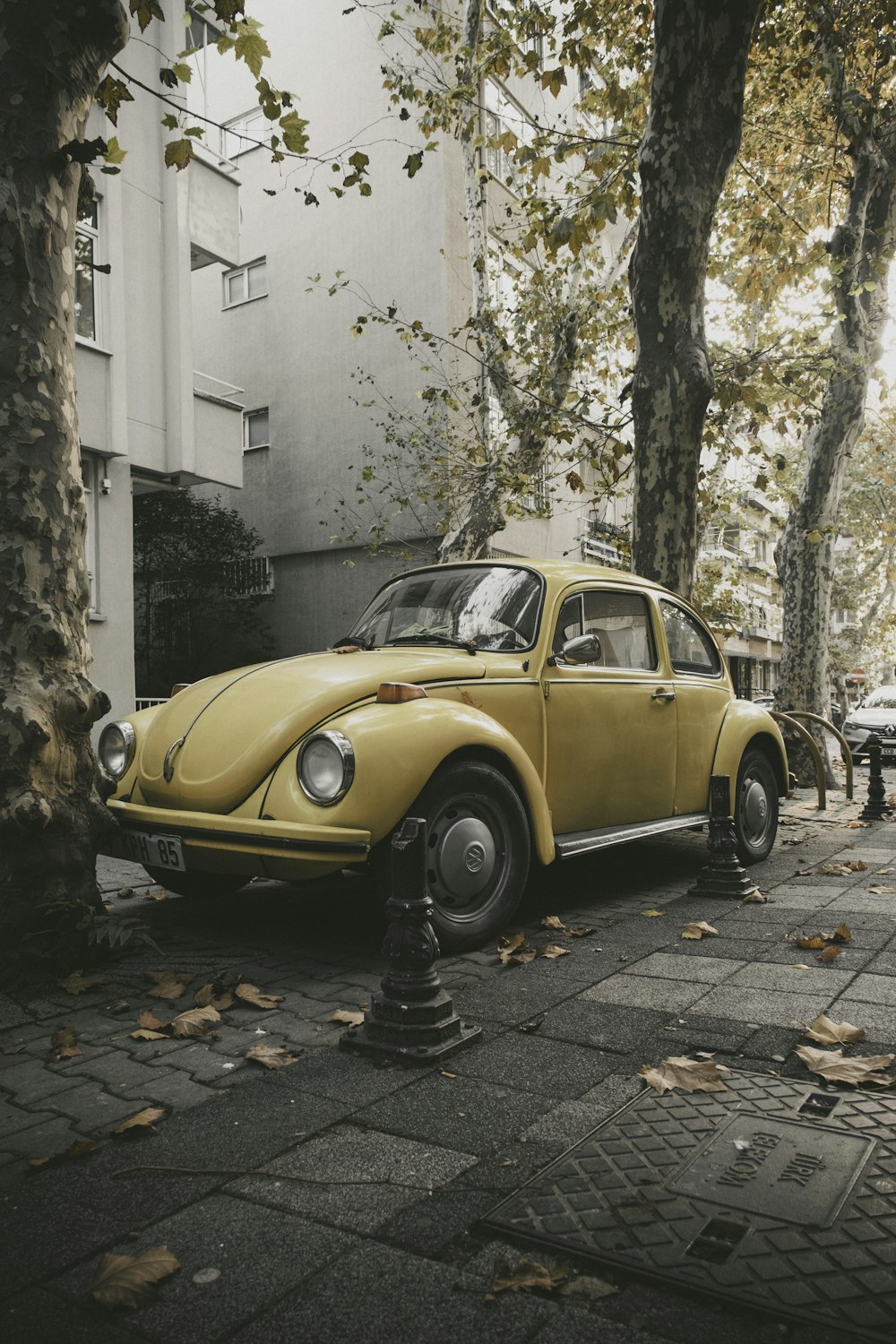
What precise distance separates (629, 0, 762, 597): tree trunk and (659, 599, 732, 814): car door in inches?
99.2

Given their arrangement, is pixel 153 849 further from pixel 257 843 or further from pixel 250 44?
pixel 250 44

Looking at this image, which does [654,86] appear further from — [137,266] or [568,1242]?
[568,1242]

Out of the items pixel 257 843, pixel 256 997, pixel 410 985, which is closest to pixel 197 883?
pixel 257 843

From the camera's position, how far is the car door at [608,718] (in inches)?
208

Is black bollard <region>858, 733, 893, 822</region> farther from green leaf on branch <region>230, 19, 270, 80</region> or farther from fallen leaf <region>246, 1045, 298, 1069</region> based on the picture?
fallen leaf <region>246, 1045, 298, 1069</region>

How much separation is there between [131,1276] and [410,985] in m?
1.46

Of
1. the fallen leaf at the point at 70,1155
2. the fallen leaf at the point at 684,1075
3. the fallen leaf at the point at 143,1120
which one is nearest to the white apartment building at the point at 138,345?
the fallen leaf at the point at 143,1120

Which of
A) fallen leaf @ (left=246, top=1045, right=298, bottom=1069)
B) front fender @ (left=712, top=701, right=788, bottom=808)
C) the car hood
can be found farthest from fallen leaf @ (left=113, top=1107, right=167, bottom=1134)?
front fender @ (left=712, top=701, right=788, bottom=808)

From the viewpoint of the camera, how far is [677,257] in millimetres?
9117

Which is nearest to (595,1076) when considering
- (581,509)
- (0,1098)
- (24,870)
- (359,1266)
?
(359,1266)

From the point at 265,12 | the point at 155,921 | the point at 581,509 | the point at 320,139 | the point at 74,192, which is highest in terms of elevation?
the point at 265,12

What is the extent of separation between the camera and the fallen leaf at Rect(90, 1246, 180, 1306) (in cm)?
193

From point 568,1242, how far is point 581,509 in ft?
75.0

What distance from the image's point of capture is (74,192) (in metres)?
4.57
